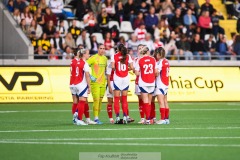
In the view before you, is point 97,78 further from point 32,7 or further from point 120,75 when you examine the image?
point 32,7

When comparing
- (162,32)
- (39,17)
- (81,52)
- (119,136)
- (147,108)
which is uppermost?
(39,17)

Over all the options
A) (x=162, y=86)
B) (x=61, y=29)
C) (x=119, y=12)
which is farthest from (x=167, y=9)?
(x=162, y=86)

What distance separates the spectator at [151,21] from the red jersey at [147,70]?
1402 centimetres

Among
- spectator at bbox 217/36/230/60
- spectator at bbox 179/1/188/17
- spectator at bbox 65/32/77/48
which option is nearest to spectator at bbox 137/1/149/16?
spectator at bbox 179/1/188/17

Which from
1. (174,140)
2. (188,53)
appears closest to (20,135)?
(174,140)

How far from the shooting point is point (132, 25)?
37219 millimetres

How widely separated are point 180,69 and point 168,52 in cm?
339

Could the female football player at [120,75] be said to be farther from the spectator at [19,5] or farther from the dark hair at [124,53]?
the spectator at [19,5]

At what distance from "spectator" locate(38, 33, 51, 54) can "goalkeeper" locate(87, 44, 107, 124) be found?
1120 cm

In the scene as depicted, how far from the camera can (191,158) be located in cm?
1550

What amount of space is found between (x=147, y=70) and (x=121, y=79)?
2.25 feet

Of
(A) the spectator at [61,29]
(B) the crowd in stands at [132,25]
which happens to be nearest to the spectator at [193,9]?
(B) the crowd in stands at [132,25]

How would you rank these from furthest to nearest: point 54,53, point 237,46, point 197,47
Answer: point 237,46 < point 197,47 < point 54,53

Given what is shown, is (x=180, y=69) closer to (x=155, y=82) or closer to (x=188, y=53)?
(x=188, y=53)
